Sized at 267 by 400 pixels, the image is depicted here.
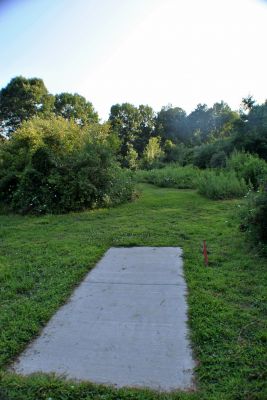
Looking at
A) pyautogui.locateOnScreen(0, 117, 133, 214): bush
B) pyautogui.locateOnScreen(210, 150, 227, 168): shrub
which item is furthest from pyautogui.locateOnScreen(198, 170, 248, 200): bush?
pyautogui.locateOnScreen(210, 150, 227, 168): shrub

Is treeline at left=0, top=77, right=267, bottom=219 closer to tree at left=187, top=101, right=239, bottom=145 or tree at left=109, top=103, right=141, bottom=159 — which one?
tree at left=187, top=101, right=239, bottom=145

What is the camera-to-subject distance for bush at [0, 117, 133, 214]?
982cm

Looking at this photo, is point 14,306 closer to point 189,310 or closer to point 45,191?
point 189,310

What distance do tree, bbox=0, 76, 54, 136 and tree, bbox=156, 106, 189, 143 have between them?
17.1 meters

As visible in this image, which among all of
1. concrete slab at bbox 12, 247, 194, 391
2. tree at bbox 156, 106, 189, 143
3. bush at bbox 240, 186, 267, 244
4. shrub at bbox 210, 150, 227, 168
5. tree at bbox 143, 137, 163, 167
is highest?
tree at bbox 156, 106, 189, 143

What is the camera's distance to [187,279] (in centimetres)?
427

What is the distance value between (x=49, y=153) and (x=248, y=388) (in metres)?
8.84

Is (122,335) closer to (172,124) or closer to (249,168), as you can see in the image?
(249,168)

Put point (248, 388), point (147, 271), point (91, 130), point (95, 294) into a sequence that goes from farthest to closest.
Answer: point (91, 130), point (147, 271), point (95, 294), point (248, 388)

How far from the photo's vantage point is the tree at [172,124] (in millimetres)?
49000

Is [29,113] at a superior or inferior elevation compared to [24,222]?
superior

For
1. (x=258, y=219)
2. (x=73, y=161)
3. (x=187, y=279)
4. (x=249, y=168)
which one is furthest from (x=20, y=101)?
(x=187, y=279)

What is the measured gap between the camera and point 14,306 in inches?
142

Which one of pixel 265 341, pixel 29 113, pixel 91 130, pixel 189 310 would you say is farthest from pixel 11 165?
pixel 29 113
